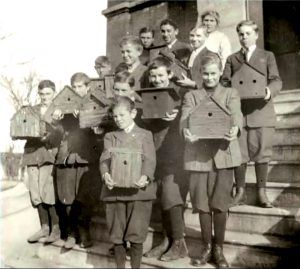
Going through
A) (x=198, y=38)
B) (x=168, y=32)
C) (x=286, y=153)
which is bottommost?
(x=286, y=153)

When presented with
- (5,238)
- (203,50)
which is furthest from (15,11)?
(5,238)

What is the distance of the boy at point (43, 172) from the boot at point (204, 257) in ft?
6.18

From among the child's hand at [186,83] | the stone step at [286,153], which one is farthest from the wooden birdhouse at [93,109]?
the stone step at [286,153]

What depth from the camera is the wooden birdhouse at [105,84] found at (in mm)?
4739

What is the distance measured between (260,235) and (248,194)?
0.70 metres

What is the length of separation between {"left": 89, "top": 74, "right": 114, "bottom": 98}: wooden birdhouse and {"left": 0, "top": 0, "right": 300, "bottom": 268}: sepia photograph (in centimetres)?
2

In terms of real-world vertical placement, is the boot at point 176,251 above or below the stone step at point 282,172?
A: below

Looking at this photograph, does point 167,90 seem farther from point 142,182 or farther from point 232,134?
point 142,182

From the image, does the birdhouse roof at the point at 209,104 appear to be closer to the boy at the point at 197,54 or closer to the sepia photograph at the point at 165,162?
the sepia photograph at the point at 165,162

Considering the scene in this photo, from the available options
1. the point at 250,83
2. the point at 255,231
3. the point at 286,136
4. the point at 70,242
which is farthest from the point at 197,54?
the point at 70,242

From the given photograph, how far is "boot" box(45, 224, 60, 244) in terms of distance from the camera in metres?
4.58

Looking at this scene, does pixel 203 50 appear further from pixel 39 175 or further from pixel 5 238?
pixel 5 238

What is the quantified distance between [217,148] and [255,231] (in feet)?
3.13

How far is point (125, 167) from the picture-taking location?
350cm
